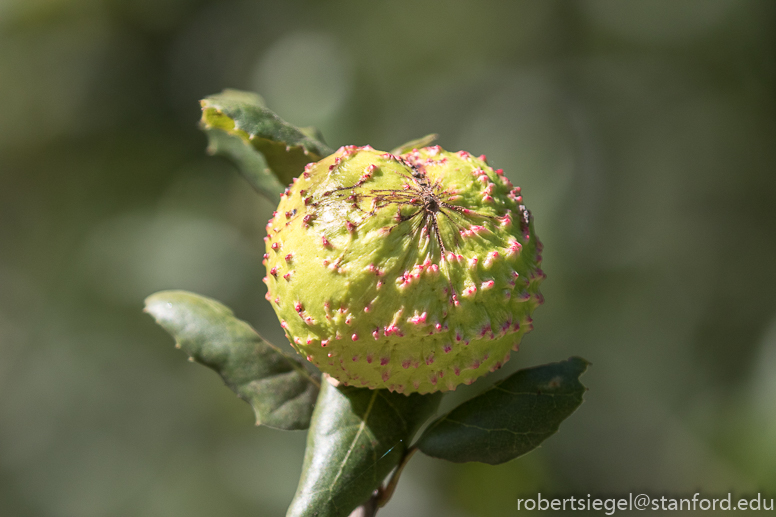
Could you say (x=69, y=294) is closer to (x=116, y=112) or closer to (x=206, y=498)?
(x=116, y=112)

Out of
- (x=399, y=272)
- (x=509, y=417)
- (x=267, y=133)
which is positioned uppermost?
(x=267, y=133)

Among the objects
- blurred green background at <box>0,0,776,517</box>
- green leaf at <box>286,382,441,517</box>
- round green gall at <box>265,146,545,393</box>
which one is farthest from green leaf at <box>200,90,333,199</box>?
blurred green background at <box>0,0,776,517</box>

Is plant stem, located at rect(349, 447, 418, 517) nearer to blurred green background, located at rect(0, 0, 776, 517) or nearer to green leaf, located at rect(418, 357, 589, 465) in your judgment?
green leaf, located at rect(418, 357, 589, 465)

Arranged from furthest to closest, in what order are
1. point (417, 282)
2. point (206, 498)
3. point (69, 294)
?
point (69, 294)
point (206, 498)
point (417, 282)

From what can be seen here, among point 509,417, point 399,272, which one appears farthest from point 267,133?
point 509,417

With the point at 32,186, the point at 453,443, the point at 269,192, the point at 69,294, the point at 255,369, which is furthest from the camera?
the point at 32,186

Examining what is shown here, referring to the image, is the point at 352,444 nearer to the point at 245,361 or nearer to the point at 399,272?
the point at 245,361

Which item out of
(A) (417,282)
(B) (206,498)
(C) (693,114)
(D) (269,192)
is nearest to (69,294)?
(B) (206,498)
